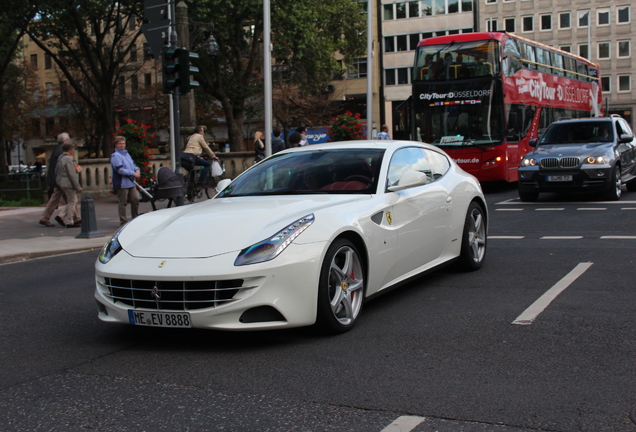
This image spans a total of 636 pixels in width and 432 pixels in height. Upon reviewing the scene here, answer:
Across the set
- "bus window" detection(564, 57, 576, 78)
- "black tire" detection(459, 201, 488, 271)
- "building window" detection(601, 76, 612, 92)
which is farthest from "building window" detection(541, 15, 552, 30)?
"black tire" detection(459, 201, 488, 271)

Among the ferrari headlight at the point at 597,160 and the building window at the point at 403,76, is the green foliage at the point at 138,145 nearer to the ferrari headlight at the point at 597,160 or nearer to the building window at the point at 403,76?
the ferrari headlight at the point at 597,160

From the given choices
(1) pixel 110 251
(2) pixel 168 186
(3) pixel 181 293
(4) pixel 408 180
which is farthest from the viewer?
(2) pixel 168 186

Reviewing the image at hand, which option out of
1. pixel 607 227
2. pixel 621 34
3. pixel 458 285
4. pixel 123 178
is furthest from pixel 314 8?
pixel 621 34

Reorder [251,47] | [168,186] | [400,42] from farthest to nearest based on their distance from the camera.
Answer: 1. [400,42]
2. [251,47]
3. [168,186]

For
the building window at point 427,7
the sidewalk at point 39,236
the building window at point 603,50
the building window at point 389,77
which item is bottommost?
the sidewalk at point 39,236

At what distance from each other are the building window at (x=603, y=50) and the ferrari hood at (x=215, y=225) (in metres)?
74.8

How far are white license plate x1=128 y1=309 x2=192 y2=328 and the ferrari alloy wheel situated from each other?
91 cm

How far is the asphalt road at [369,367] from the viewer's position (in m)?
3.90

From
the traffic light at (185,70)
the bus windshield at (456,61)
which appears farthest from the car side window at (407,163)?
the bus windshield at (456,61)

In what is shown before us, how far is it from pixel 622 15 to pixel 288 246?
76.3m

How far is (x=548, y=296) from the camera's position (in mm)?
6777

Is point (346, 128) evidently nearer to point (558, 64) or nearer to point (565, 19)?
point (558, 64)

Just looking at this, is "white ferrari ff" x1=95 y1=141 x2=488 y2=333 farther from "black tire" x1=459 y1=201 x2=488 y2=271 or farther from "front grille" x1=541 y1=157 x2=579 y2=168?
"front grille" x1=541 y1=157 x2=579 y2=168

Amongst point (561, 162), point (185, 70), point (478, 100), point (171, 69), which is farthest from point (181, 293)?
point (478, 100)
